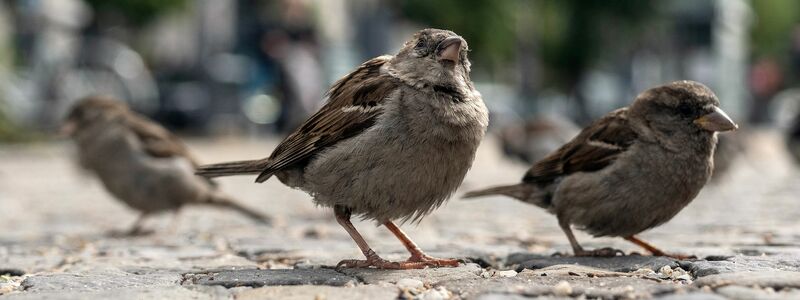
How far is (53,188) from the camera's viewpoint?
1039cm

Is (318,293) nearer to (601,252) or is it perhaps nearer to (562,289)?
(562,289)

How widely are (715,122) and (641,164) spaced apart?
307 mm

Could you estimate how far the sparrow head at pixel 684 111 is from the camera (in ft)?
14.4

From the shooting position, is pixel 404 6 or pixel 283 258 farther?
pixel 404 6

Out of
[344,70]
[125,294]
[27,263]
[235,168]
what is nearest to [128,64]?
[344,70]

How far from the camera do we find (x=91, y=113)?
6.88 m

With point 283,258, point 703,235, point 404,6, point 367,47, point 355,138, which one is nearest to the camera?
point 355,138

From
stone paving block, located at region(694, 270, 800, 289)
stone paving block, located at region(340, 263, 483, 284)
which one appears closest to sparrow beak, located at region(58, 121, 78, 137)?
stone paving block, located at region(340, 263, 483, 284)

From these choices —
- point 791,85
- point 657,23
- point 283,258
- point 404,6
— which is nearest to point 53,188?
point 283,258

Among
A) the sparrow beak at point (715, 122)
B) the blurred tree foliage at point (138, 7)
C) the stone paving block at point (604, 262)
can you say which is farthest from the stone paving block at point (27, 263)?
the blurred tree foliage at point (138, 7)

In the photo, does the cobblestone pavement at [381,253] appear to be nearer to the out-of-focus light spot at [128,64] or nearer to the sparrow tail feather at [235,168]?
the sparrow tail feather at [235,168]

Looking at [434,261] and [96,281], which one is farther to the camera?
[434,261]

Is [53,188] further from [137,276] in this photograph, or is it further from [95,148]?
[137,276]

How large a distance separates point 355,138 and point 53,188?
6.97 m
